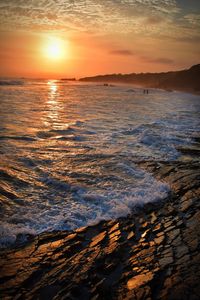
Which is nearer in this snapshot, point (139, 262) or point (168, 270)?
point (168, 270)

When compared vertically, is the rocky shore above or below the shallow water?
below

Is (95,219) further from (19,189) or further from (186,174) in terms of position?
(186,174)

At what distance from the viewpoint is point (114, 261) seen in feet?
12.9

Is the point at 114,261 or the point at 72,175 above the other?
the point at 72,175

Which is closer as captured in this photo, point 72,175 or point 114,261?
point 114,261

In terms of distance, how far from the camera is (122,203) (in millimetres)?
5867

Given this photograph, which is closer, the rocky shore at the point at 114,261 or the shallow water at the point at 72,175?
the rocky shore at the point at 114,261

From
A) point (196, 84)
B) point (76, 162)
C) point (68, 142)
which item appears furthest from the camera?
point (196, 84)

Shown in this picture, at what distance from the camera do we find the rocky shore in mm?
3352

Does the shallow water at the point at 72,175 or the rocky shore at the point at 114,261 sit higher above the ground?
the shallow water at the point at 72,175

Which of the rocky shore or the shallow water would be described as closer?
the rocky shore

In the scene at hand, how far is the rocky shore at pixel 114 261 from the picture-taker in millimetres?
3352

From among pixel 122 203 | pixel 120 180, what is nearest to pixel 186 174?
pixel 120 180

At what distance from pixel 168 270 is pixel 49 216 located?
2599 millimetres
